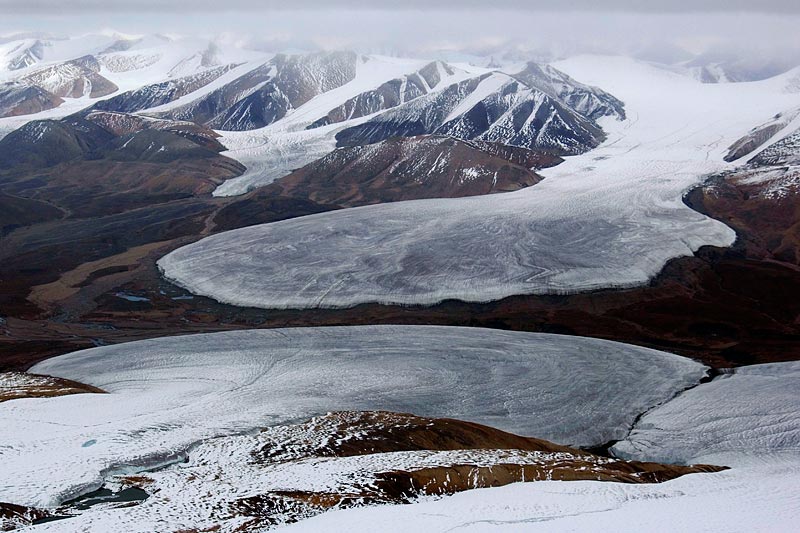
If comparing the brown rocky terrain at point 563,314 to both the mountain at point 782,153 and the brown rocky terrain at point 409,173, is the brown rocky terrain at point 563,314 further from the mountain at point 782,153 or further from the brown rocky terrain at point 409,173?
the mountain at point 782,153

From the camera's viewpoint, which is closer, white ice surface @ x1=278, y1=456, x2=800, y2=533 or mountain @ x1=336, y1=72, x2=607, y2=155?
white ice surface @ x1=278, y1=456, x2=800, y2=533

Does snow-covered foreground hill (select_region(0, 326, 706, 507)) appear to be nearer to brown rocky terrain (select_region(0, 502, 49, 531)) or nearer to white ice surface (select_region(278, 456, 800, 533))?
brown rocky terrain (select_region(0, 502, 49, 531))

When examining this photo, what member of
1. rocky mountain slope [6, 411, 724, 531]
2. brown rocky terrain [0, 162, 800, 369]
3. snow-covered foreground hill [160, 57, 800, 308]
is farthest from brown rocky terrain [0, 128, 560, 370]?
Result: rocky mountain slope [6, 411, 724, 531]

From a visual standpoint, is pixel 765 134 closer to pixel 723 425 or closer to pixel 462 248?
pixel 462 248

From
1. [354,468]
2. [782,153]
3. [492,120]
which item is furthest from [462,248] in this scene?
[492,120]

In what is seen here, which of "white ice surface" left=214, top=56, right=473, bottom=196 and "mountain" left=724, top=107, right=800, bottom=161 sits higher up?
"mountain" left=724, top=107, right=800, bottom=161

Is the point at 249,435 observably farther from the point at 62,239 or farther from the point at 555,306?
the point at 62,239

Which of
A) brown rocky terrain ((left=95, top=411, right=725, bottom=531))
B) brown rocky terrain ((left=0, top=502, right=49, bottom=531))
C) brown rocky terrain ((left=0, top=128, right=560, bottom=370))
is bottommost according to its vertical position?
brown rocky terrain ((left=0, top=128, right=560, bottom=370))
